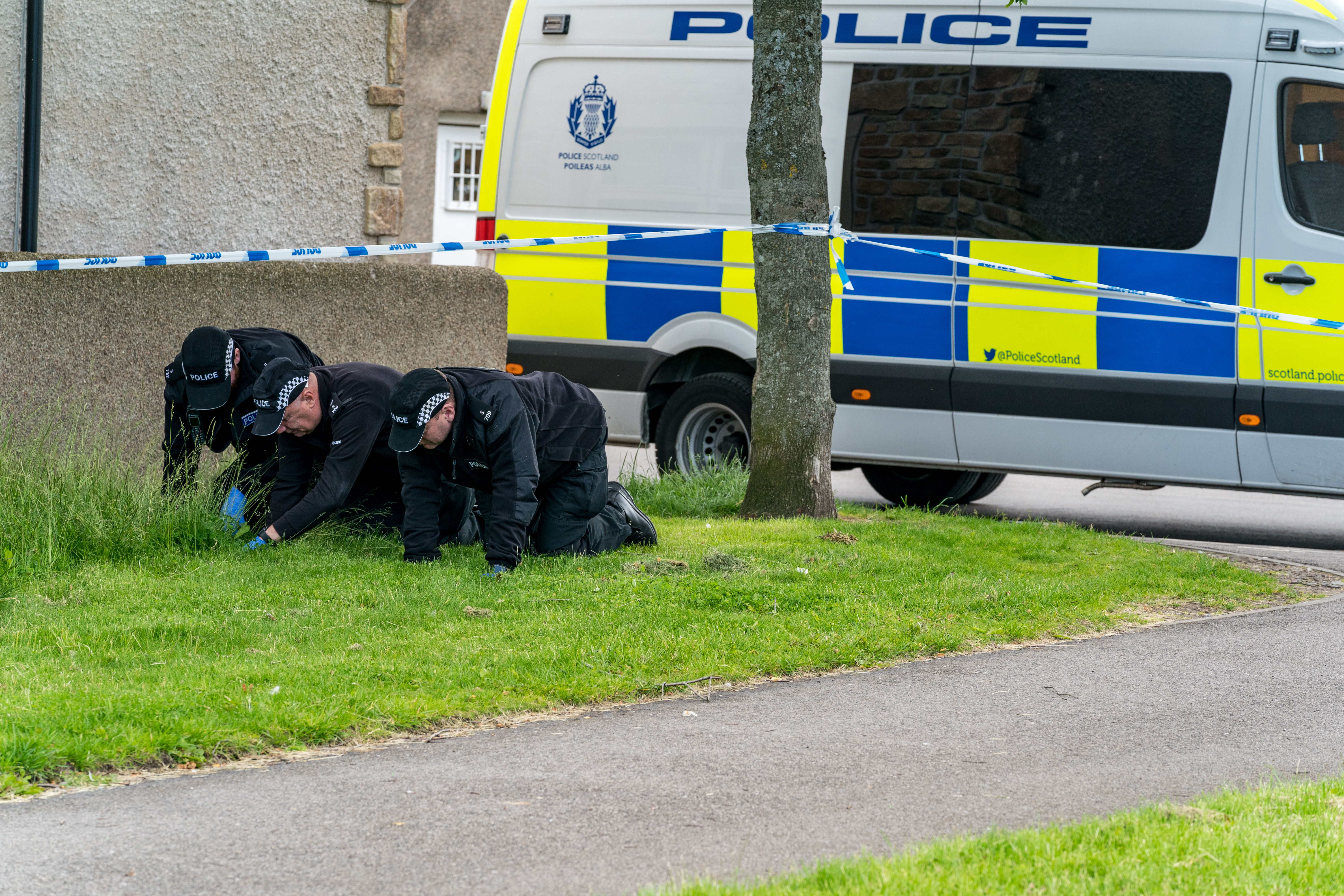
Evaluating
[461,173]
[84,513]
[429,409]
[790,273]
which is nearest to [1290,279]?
[790,273]

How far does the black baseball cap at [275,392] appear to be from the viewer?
19.8 feet

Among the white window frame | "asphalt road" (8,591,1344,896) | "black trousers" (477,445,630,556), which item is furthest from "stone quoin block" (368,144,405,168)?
the white window frame

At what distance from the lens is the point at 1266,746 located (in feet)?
14.4

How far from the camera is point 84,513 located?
6.07m

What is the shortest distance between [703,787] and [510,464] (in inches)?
92.6

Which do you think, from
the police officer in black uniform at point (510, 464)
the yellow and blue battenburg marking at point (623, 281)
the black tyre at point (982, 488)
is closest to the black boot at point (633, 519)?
the police officer in black uniform at point (510, 464)

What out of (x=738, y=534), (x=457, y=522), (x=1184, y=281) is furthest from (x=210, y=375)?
(x=1184, y=281)

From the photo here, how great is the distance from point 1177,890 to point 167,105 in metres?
7.70

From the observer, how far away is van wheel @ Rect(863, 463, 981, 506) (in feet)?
31.4

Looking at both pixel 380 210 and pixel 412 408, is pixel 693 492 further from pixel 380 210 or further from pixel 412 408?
pixel 380 210

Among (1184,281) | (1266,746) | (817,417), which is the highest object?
(1184,281)

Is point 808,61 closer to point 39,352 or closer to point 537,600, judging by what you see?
point 537,600

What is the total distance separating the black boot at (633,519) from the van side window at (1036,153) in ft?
8.73

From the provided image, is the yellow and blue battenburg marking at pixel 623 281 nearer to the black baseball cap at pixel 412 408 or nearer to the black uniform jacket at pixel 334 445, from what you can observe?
the black uniform jacket at pixel 334 445
